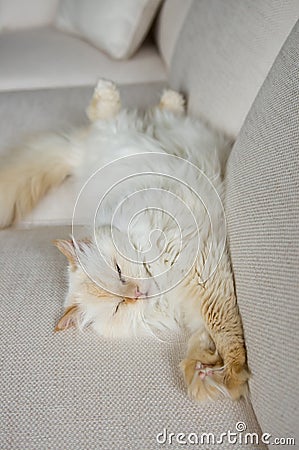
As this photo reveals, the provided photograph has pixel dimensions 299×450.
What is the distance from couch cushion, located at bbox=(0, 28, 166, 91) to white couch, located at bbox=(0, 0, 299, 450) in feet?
2.12

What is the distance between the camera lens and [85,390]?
91 centimetres

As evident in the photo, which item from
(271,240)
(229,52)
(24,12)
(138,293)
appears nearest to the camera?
(271,240)

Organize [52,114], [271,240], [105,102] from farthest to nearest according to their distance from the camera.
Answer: [52,114]
[105,102]
[271,240]

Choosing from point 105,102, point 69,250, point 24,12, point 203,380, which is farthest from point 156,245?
point 24,12

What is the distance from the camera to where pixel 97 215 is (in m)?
1.22

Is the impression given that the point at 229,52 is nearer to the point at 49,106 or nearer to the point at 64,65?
the point at 49,106

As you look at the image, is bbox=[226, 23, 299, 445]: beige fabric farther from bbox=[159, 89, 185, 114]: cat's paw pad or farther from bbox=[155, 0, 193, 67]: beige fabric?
bbox=[155, 0, 193, 67]: beige fabric

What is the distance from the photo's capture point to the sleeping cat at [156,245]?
3.22ft

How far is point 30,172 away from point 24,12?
3.79 ft

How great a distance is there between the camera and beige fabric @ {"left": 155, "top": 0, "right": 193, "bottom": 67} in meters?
1.85

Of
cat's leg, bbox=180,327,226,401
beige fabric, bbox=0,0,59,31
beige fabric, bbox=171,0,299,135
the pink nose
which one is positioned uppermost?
beige fabric, bbox=171,0,299,135

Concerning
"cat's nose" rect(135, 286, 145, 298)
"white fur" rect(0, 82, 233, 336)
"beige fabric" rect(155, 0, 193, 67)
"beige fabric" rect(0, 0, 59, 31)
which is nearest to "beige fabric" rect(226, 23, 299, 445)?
A: "white fur" rect(0, 82, 233, 336)

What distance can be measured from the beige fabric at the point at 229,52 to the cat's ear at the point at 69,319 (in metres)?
0.57

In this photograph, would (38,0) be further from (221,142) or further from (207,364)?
(207,364)
